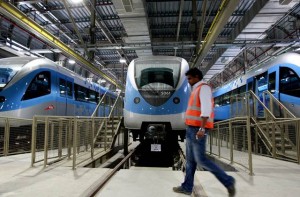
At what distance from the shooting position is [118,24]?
14602 millimetres

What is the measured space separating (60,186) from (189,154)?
2189mm

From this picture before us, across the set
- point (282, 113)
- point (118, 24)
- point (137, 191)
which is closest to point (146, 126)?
point (137, 191)

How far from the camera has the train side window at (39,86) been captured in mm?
9750

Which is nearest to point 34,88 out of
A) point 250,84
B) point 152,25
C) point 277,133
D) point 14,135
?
point 14,135

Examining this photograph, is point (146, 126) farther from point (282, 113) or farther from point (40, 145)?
point (282, 113)

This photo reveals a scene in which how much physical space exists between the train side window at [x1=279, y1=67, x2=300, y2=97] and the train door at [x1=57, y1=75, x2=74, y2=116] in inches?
354

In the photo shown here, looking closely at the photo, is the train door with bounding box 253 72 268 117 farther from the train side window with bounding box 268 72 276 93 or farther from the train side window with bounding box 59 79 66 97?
the train side window with bounding box 59 79 66 97

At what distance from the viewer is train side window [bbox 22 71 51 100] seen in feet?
32.0

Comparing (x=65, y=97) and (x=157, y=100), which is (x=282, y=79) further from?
(x=65, y=97)

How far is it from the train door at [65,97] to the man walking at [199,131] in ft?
27.5

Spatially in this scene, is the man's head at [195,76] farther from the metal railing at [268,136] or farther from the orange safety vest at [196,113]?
the metal railing at [268,136]

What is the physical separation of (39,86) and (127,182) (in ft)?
22.2

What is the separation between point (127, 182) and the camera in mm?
4922

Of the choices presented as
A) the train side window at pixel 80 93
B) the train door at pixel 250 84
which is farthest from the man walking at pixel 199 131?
the train door at pixel 250 84
